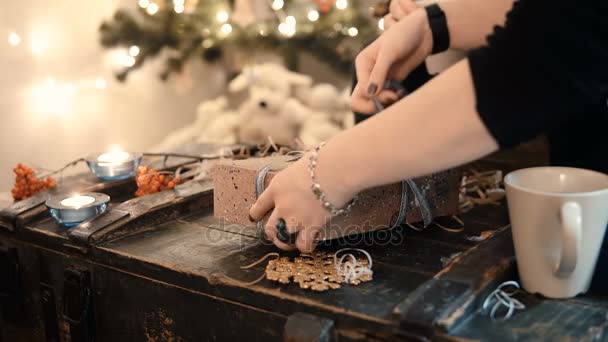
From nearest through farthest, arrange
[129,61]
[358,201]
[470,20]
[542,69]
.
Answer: [542,69]
[358,201]
[470,20]
[129,61]

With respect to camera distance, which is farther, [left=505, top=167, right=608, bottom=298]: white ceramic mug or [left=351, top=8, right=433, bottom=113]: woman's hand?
[left=351, top=8, right=433, bottom=113]: woman's hand

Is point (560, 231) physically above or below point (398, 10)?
below

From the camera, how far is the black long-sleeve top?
597 millimetres

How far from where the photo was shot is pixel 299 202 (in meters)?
0.73

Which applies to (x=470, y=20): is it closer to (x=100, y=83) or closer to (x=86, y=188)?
(x=86, y=188)

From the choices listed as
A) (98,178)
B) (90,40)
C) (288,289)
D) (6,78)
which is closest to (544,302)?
(288,289)

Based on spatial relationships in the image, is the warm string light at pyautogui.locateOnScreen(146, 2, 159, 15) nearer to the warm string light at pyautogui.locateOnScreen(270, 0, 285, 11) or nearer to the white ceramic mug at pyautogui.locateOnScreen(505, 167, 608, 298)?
the warm string light at pyautogui.locateOnScreen(270, 0, 285, 11)

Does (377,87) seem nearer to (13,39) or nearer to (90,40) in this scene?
(13,39)

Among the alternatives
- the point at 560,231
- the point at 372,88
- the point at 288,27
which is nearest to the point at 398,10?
the point at 372,88

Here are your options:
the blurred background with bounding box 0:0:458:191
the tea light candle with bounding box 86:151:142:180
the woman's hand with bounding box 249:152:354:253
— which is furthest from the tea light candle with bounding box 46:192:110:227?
the blurred background with bounding box 0:0:458:191

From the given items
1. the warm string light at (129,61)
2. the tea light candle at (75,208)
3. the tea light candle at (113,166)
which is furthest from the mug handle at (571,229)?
the warm string light at (129,61)

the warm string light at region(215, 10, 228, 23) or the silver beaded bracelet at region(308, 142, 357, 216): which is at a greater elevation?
the warm string light at region(215, 10, 228, 23)

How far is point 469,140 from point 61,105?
6.19 ft

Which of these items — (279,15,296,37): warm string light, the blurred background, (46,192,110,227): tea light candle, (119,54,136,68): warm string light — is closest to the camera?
(46,192,110,227): tea light candle
